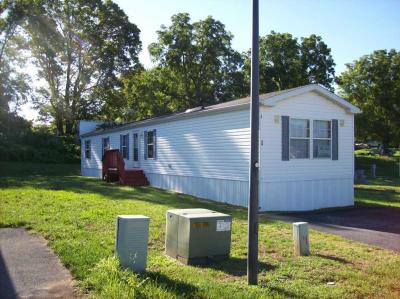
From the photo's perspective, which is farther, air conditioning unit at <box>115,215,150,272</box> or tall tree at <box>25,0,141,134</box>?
tall tree at <box>25,0,141,134</box>

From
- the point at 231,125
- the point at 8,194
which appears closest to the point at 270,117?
the point at 231,125

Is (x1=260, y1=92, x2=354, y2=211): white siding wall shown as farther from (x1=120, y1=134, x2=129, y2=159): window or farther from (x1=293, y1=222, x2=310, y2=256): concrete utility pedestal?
(x1=120, y1=134, x2=129, y2=159): window

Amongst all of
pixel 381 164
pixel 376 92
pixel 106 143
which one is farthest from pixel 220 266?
pixel 376 92

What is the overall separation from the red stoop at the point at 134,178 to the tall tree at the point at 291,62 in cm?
2275

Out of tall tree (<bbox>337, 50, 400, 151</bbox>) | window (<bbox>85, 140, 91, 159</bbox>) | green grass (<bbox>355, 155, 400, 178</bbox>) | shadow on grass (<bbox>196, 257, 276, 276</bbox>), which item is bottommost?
shadow on grass (<bbox>196, 257, 276, 276</bbox>)

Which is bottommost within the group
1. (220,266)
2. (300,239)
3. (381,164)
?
(220,266)

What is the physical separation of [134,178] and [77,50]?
24.7m

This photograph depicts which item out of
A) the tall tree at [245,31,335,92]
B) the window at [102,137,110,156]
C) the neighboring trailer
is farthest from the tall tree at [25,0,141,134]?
the neighboring trailer

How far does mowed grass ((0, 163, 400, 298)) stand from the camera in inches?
210

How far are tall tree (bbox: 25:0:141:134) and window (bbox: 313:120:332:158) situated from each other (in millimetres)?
30571

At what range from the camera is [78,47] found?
41.5 meters

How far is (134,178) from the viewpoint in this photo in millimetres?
20547

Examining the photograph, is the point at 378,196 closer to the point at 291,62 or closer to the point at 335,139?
the point at 335,139

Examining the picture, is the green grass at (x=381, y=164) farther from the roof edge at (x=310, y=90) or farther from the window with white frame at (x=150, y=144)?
the roof edge at (x=310, y=90)
